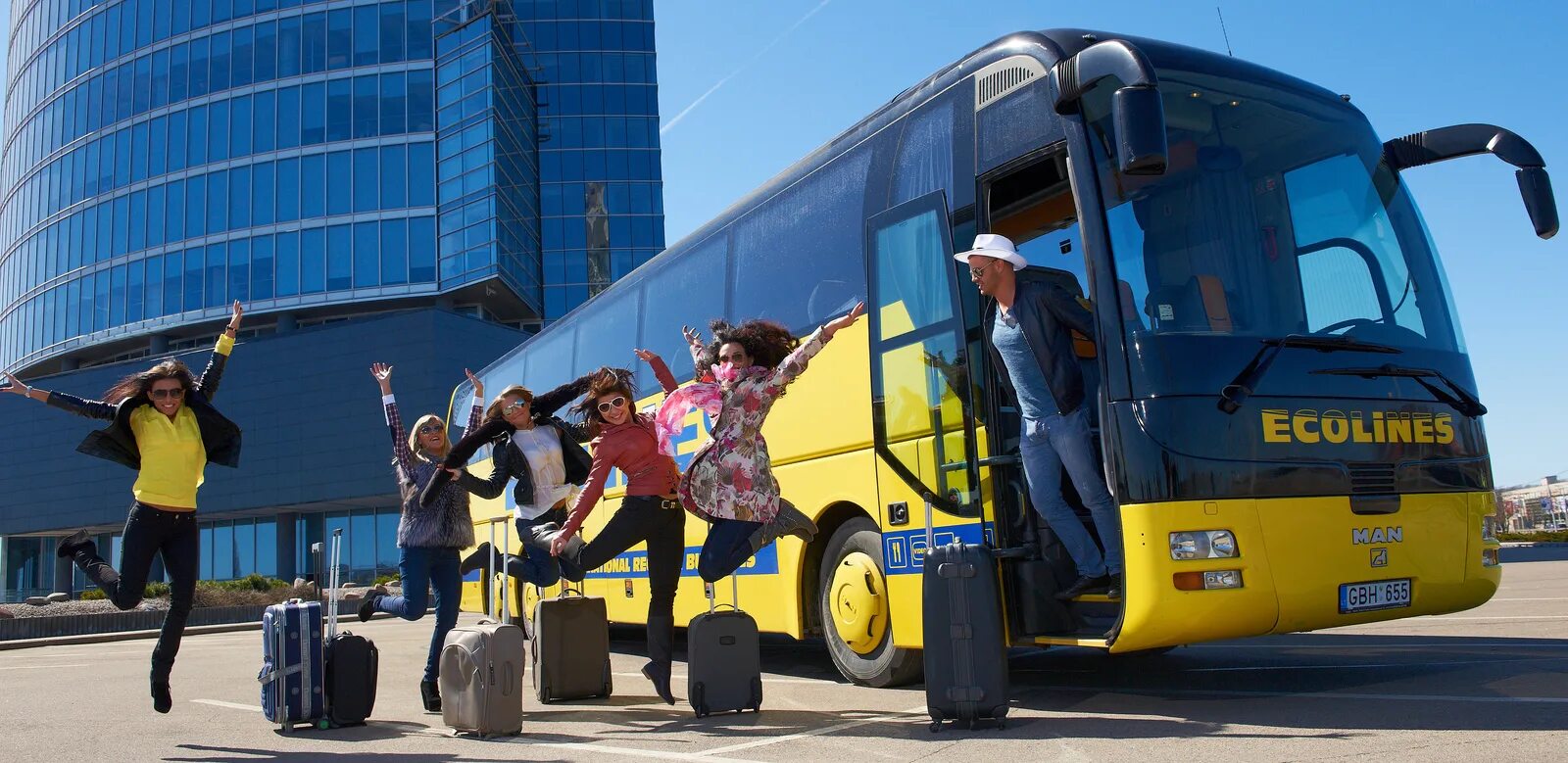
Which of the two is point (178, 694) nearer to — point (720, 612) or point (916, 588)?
point (720, 612)

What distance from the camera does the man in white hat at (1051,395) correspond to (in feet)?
19.0

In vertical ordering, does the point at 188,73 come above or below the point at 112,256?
above

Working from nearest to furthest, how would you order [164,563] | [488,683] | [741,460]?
[488,683], [741,460], [164,563]

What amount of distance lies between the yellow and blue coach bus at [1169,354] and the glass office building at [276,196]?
142 ft

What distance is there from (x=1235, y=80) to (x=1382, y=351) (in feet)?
5.28

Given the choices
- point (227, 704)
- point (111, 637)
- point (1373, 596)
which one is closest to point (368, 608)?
point (227, 704)

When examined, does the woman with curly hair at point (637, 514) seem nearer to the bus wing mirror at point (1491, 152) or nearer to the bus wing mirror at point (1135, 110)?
the bus wing mirror at point (1135, 110)

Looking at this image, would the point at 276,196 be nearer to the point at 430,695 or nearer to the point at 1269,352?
the point at 430,695

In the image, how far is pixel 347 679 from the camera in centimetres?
677

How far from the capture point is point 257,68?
174ft

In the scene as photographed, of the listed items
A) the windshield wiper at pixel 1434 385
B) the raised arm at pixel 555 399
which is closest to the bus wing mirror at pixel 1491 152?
the windshield wiper at pixel 1434 385

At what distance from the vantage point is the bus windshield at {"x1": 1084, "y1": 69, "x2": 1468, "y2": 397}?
220 inches

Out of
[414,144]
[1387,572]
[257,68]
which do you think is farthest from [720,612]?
[257,68]

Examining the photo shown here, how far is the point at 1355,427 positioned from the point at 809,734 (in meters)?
3.04
